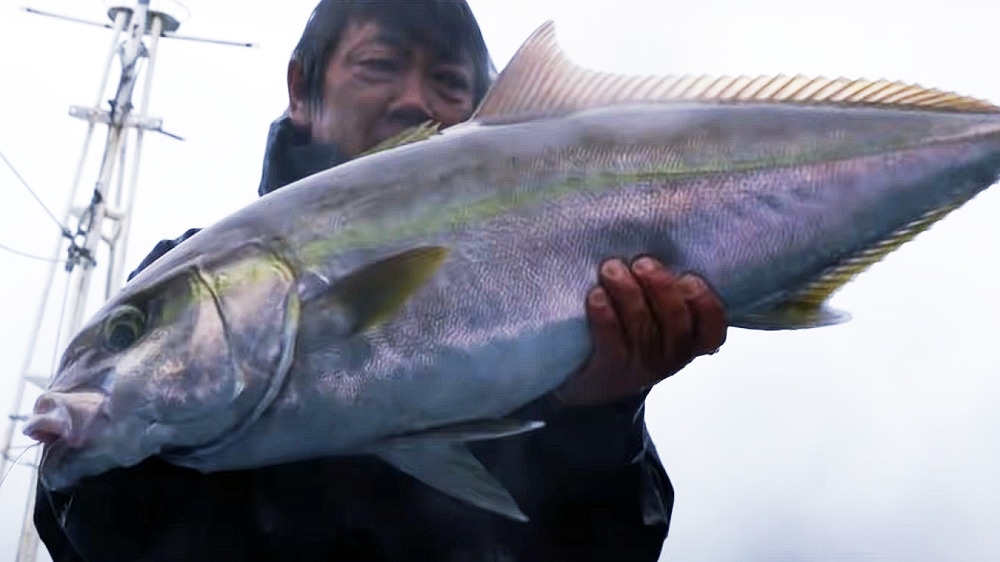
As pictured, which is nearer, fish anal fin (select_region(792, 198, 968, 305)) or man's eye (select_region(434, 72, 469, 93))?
fish anal fin (select_region(792, 198, 968, 305))

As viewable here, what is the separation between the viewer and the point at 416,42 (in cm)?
293

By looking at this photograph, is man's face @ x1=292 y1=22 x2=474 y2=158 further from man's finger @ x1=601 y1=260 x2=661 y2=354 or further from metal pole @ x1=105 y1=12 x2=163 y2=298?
metal pole @ x1=105 y1=12 x2=163 y2=298

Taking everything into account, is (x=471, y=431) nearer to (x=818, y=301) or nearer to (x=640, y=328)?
(x=640, y=328)

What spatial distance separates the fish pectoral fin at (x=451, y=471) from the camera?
196 centimetres

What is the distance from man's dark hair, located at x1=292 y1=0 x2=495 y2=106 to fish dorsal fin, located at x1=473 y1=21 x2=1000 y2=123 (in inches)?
24.7

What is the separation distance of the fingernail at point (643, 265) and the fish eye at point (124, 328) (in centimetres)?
86

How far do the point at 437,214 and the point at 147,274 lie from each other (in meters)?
0.52

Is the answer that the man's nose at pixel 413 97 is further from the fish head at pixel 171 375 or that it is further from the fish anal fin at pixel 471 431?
the fish anal fin at pixel 471 431

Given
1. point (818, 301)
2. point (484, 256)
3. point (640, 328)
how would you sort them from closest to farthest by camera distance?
point (484, 256) < point (640, 328) < point (818, 301)

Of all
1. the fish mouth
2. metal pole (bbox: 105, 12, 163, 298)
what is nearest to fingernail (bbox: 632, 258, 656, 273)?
the fish mouth

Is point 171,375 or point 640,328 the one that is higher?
point 640,328

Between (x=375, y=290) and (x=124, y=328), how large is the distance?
1.41 feet

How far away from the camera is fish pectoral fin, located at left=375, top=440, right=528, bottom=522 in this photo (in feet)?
6.43

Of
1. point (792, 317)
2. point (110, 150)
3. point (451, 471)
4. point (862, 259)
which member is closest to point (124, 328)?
point (451, 471)
